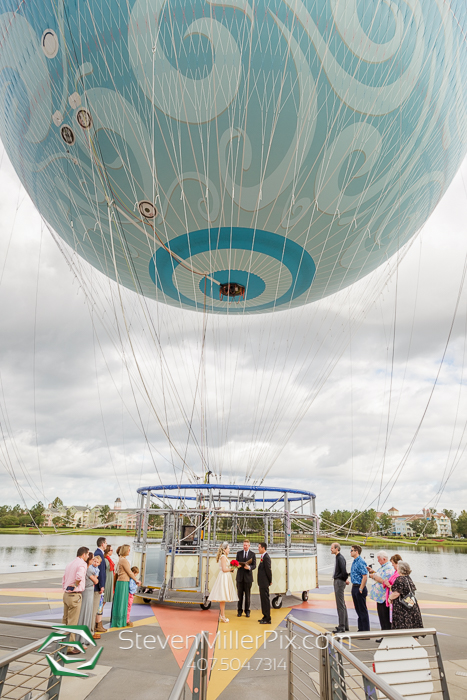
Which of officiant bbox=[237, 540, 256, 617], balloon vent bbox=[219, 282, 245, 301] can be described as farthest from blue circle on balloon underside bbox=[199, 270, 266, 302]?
officiant bbox=[237, 540, 256, 617]

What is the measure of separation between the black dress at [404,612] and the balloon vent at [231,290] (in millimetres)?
7180

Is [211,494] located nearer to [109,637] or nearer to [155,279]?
[109,637]

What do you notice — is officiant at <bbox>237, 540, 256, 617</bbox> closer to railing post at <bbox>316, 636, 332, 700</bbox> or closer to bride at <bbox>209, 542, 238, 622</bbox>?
bride at <bbox>209, 542, 238, 622</bbox>

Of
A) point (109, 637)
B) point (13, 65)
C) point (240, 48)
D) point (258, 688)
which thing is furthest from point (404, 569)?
point (13, 65)

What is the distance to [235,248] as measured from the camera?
8977mm

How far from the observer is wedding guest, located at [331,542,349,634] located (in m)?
7.03

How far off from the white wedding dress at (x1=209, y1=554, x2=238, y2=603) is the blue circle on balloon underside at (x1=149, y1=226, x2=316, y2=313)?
6129 mm

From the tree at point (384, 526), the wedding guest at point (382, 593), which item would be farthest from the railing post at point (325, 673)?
the tree at point (384, 526)

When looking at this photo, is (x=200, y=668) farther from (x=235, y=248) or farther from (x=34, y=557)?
(x=34, y=557)

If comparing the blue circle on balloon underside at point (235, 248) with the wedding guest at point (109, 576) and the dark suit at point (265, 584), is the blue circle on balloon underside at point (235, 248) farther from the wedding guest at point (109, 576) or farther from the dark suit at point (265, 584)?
the dark suit at point (265, 584)

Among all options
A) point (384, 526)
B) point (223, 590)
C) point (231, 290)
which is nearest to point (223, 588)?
point (223, 590)

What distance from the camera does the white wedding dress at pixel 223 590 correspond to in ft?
25.6

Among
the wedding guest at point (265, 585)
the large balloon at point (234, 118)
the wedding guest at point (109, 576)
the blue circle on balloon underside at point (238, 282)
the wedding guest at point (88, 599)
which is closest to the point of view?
the large balloon at point (234, 118)

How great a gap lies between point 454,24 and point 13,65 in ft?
23.3
